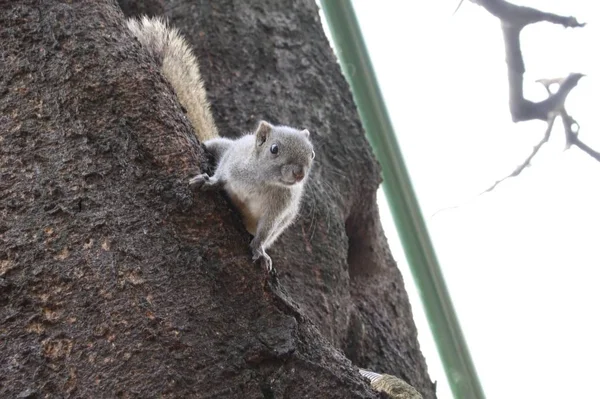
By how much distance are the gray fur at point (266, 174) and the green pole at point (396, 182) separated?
99 cm

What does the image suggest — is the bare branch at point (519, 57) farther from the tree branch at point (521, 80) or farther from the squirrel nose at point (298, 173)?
→ the squirrel nose at point (298, 173)

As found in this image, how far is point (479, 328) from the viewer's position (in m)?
2.80

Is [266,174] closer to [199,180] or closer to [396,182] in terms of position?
[199,180]

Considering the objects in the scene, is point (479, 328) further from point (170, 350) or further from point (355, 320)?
point (170, 350)

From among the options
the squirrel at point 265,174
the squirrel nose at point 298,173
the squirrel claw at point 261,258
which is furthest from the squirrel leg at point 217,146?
the squirrel claw at point 261,258

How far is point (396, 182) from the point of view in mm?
3033

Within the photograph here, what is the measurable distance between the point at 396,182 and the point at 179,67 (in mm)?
1102

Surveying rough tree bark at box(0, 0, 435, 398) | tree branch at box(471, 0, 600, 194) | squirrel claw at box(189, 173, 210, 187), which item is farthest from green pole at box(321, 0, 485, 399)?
squirrel claw at box(189, 173, 210, 187)

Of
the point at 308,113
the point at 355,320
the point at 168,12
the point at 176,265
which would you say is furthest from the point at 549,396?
the point at 168,12

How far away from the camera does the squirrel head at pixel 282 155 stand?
199cm

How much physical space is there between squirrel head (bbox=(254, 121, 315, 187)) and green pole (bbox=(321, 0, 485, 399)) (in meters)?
1.02

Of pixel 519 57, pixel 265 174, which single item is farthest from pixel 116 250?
pixel 519 57

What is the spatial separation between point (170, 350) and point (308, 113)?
1.38m

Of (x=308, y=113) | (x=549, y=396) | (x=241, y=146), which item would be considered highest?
(x=308, y=113)
